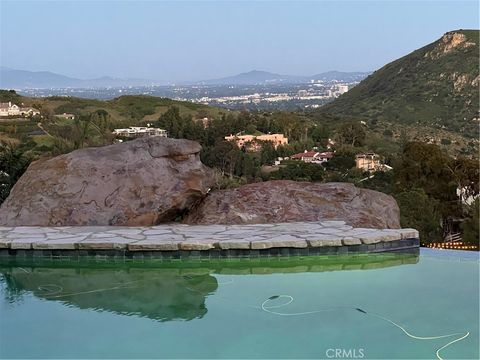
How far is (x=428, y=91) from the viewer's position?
214 ft

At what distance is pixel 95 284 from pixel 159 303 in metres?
0.83

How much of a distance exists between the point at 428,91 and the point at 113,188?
6283 cm

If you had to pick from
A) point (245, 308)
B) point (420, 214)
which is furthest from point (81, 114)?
point (245, 308)

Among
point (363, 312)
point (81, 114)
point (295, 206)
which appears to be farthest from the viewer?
A: point (81, 114)

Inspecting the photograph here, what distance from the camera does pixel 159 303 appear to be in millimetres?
5219

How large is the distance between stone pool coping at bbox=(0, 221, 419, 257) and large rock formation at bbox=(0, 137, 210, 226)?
0.30m

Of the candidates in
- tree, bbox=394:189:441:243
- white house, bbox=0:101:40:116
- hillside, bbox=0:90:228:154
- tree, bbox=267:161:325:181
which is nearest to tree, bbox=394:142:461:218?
tree, bbox=394:189:441:243

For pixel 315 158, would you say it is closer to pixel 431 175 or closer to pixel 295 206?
pixel 431 175

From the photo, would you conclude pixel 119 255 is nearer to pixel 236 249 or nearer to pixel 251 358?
pixel 236 249

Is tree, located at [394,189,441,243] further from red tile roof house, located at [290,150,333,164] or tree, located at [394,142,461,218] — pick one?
red tile roof house, located at [290,150,333,164]

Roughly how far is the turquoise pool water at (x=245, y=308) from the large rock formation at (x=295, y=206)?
0.95m

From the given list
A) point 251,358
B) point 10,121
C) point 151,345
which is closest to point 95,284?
point 151,345

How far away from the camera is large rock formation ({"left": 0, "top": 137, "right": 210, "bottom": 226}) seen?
701 cm

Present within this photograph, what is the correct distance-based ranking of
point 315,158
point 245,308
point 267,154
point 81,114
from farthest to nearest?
point 81,114
point 267,154
point 315,158
point 245,308
